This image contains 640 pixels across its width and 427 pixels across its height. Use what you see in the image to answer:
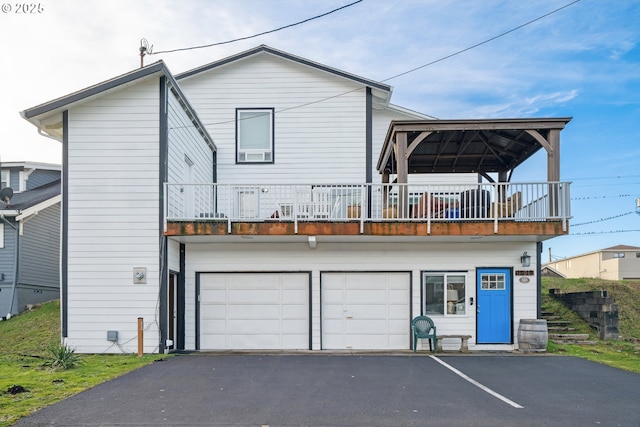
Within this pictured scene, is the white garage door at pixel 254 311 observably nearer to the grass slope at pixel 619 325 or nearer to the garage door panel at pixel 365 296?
the garage door panel at pixel 365 296

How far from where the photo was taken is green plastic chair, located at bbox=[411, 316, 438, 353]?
1191cm

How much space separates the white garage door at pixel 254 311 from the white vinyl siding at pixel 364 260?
0.77 ft

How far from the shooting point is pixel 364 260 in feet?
40.8

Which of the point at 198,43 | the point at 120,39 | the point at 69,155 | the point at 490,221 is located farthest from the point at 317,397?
the point at 120,39

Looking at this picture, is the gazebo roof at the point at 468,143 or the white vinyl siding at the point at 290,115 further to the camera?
the white vinyl siding at the point at 290,115

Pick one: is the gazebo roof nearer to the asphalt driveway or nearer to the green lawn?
the asphalt driveway

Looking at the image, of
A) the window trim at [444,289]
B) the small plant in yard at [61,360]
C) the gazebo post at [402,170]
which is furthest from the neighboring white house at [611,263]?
the small plant in yard at [61,360]

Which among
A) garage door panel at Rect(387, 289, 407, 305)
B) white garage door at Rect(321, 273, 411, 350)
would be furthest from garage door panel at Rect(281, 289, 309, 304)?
garage door panel at Rect(387, 289, 407, 305)

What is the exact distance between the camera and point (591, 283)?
60.1ft

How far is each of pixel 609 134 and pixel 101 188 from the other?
29587 mm

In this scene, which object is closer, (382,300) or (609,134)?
(382,300)

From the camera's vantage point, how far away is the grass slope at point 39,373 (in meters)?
6.47

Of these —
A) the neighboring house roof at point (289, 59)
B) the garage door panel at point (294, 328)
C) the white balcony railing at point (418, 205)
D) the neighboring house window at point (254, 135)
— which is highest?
the neighboring house roof at point (289, 59)

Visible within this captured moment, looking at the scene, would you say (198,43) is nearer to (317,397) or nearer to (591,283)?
(317,397)
